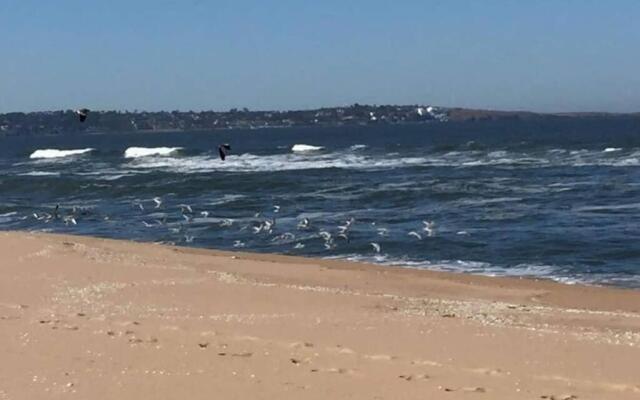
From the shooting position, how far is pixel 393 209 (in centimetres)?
2767

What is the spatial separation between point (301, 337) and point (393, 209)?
19.0 m

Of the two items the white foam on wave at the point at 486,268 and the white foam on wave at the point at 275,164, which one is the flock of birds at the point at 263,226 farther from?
the white foam on wave at the point at 275,164

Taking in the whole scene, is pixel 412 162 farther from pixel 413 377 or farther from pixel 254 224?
pixel 413 377

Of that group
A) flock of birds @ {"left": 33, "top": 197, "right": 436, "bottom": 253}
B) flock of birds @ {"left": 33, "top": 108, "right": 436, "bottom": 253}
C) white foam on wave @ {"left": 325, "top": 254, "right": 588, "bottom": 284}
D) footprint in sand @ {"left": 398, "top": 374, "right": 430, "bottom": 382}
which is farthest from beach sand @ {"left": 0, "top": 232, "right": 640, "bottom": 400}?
flock of birds @ {"left": 33, "top": 197, "right": 436, "bottom": 253}

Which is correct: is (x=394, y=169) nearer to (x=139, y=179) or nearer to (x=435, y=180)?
(x=435, y=180)

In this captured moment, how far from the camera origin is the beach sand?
7.06 metres

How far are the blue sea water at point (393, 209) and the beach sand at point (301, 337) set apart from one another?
147 inches

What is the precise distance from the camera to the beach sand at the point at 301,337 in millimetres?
7062

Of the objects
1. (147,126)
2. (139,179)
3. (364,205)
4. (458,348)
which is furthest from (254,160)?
(147,126)

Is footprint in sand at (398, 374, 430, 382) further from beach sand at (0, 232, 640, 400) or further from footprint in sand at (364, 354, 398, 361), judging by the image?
footprint in sand at (364, 354, 398, 361)

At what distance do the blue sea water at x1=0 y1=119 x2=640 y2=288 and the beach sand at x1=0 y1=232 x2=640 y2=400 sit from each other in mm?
3745

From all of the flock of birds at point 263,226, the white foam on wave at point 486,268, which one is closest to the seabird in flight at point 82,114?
the flock of birds at point 263,226

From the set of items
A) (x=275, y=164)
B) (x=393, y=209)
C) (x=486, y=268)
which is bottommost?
(x=275, y=164)

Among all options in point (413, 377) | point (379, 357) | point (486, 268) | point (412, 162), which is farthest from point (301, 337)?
point (412, 162)
